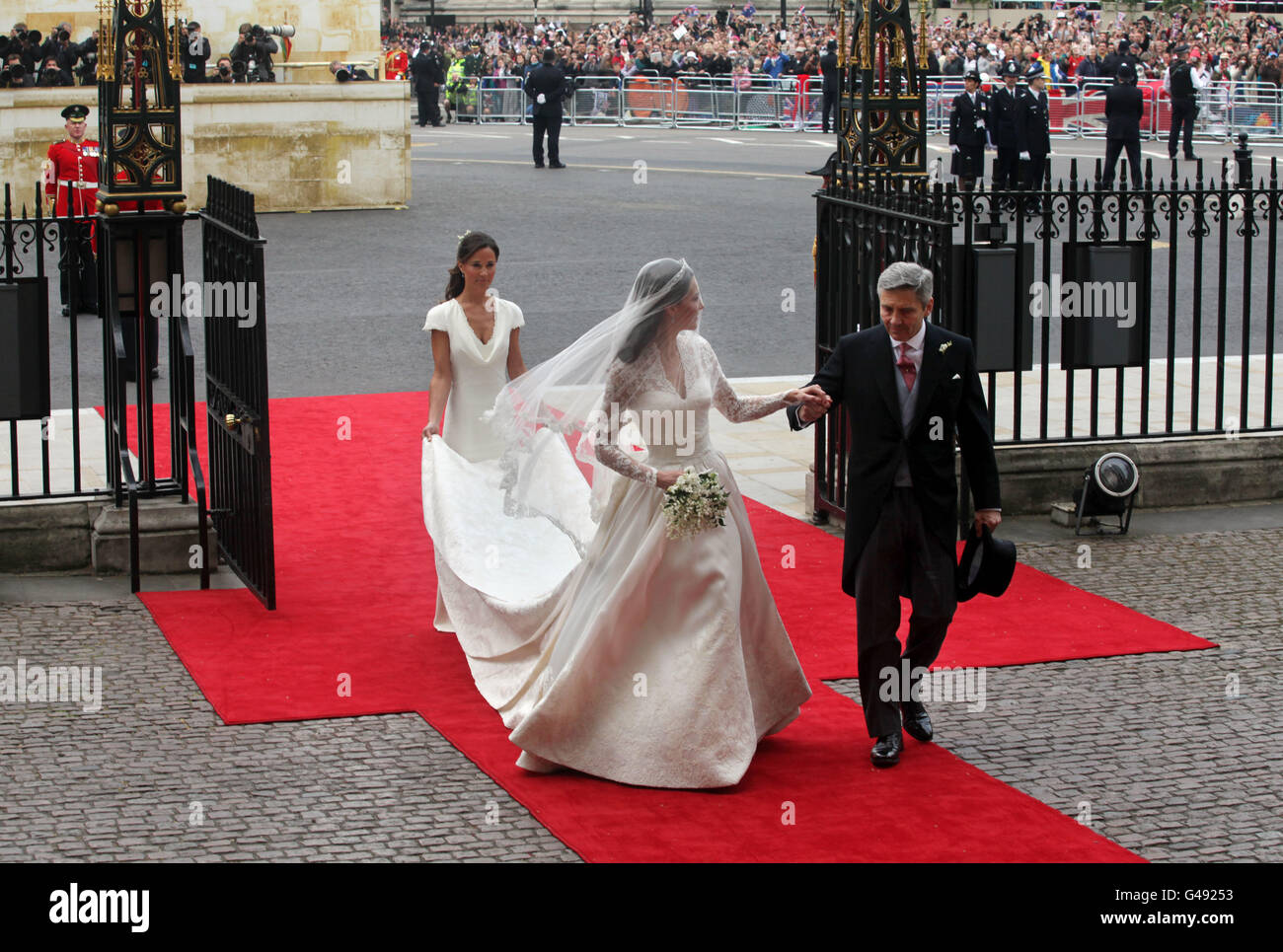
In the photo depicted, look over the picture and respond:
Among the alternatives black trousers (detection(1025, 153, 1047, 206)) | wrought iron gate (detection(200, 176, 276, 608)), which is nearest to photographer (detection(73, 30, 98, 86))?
black trousers (detection(1025, 153, 1047, 206))

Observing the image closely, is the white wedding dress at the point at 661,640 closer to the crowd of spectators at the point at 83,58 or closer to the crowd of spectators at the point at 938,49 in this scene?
the crowd of spectators at the point at 83,58

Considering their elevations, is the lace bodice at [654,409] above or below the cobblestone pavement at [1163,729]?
above

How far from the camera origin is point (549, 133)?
96.1 feet

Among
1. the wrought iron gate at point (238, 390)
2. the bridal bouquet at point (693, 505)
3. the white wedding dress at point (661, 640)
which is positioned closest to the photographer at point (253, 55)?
the wrought iron gate at point (238, 390)

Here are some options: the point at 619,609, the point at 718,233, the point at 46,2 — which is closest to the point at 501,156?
the point at 46,2

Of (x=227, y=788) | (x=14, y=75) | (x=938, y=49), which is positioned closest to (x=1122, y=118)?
(x=14, y=75)

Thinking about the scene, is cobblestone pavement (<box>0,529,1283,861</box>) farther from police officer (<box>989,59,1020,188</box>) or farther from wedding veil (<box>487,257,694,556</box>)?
police officer (<box>989,59,1020,188</box>)

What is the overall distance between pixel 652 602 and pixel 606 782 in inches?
26.3

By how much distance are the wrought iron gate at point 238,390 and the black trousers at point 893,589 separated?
3.04 m

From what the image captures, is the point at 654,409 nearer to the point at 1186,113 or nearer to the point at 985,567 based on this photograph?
the point at 985,567

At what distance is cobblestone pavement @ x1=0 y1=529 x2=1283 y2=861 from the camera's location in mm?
5863

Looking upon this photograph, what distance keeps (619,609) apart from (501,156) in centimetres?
2674

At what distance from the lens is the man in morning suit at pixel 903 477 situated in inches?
260

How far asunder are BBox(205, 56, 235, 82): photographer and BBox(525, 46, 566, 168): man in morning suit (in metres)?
5.79
